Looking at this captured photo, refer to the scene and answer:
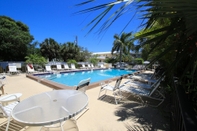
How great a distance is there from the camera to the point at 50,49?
66.8ft

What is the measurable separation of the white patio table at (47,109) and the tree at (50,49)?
19943 millimetres

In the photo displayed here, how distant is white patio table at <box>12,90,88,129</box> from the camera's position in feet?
4.73

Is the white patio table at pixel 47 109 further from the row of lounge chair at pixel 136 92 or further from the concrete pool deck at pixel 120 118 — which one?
the row of lounge chair at pixel 136 92

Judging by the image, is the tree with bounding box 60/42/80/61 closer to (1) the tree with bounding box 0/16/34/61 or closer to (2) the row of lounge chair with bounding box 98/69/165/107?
(1) the tree with bounding box 0/16/34/61

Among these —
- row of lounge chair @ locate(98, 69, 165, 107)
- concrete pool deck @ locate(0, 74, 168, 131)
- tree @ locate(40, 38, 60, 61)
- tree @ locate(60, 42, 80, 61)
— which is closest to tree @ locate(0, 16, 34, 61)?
tree @ locate(40, 38, 60, 61)

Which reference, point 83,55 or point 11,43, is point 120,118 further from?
point 83,55

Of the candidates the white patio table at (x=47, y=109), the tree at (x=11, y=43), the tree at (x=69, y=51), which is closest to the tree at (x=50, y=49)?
the tree at (x=69, y=51)

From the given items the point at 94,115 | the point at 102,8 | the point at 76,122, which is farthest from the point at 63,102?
the point at 102,8

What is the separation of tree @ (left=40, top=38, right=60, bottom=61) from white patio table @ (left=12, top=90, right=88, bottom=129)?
1994cm

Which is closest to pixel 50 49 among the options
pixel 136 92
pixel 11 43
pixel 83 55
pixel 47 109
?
pixel 83 55

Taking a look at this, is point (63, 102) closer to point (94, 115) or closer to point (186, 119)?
point (94, 115)

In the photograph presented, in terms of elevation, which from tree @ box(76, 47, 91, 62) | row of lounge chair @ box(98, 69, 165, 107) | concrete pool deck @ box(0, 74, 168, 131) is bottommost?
concrete pool deck @ box(0, 74, 168, 131)

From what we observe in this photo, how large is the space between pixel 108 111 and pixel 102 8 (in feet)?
9.16

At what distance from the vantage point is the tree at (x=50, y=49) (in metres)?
20.3
